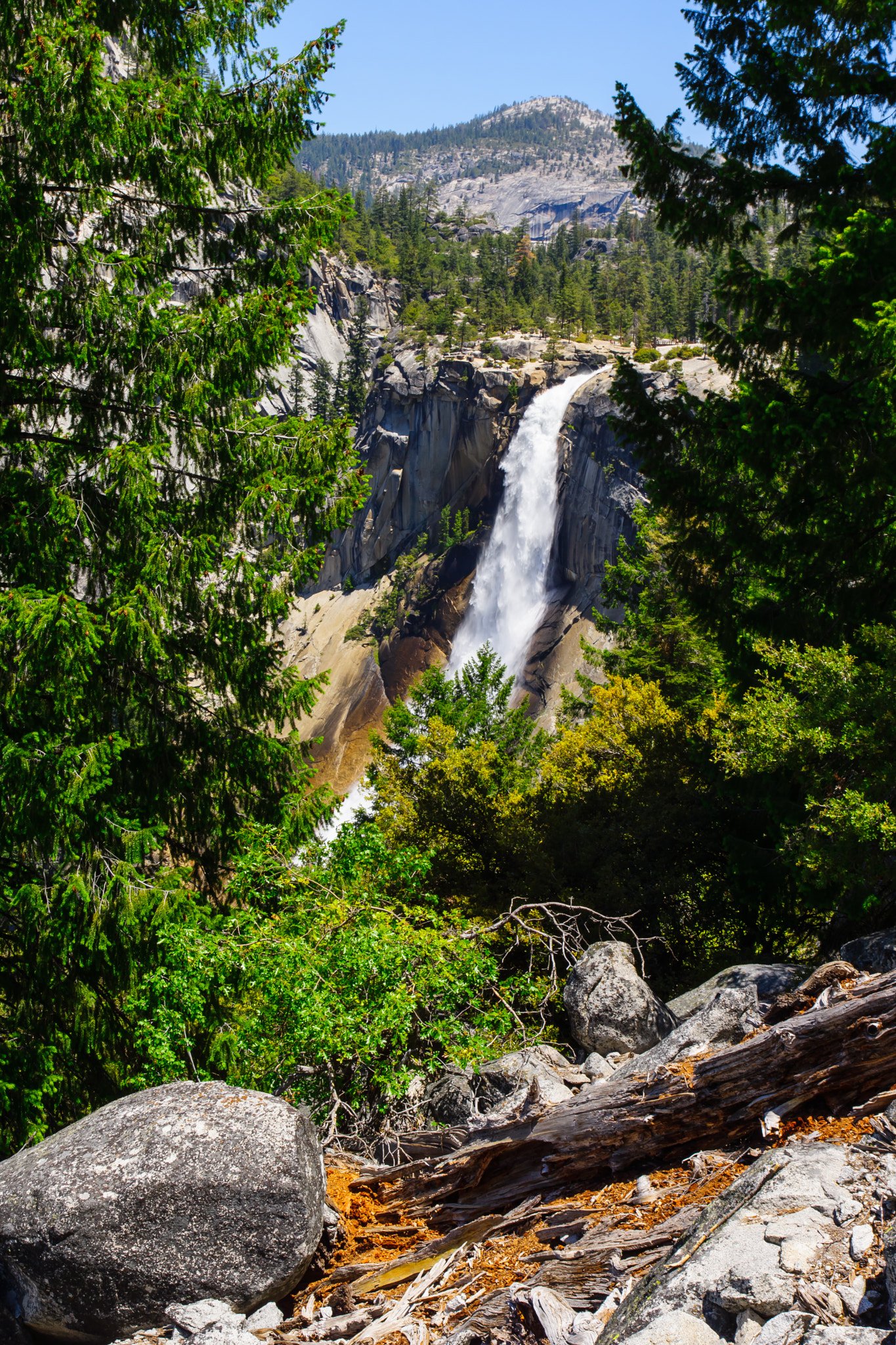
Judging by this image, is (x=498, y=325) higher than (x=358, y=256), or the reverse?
(x=358, y=256)

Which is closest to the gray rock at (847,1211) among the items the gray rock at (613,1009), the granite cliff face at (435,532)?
the gray rock at (613,1009)

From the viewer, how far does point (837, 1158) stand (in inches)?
136

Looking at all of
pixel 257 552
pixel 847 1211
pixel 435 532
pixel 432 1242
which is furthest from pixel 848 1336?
pixel 435 532

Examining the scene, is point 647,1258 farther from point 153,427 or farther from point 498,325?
point 498,325

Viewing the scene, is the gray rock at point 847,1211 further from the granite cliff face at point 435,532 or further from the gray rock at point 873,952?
the granite cliff face at point 435,532

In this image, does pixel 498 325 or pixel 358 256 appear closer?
pixel 498 325

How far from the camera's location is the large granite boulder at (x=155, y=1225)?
4.25 meters

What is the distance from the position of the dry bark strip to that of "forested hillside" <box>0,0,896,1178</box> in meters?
1.07

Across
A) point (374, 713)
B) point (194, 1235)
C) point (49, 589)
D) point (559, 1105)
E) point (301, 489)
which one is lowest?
point (374, 713)

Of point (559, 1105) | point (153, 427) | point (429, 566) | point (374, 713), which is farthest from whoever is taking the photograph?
point (429, 566)

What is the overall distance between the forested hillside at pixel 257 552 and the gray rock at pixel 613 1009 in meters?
0.50

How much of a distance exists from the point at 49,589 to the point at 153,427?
174cm

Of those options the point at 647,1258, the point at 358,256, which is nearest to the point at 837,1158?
the point at 647,1258

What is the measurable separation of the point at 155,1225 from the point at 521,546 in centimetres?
5050
